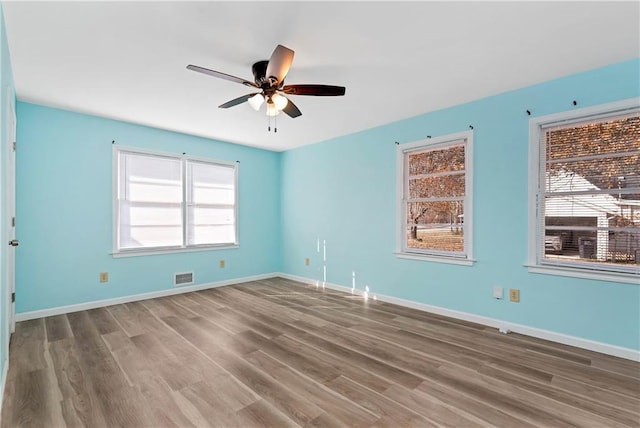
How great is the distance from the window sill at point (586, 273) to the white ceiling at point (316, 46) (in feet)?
5.94

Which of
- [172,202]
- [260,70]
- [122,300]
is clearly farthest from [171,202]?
[260,70]

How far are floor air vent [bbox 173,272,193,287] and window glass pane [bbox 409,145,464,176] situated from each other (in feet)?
12.2

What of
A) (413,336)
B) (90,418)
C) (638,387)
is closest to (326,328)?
(413,336)

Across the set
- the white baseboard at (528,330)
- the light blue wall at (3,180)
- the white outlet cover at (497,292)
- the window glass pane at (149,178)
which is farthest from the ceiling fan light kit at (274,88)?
the white baseboard at (528,330)

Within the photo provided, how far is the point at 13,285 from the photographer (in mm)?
3229

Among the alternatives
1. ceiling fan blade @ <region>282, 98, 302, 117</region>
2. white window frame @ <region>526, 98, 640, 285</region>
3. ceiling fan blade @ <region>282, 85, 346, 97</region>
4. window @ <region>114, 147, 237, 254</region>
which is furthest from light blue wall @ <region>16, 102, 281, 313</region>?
white window frame @ <region>526, 98, 640, 285</region>

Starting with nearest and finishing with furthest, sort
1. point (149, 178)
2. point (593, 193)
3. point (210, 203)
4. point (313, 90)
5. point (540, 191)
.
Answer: point (313, 90) → point (593, 193) → point (540, 191) → point (149, 178) → point (210, 203)

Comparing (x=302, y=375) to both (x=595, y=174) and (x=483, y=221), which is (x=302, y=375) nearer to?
(x=483, y=221)

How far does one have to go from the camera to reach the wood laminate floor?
1.80 meters

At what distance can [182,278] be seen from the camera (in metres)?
4.68

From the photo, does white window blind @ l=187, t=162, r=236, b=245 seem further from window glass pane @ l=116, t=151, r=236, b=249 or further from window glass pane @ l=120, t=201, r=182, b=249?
window glass pane @ l=120, t=201, r=182, b=249

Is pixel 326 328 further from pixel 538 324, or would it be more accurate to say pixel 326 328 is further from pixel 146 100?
pixel 146 100

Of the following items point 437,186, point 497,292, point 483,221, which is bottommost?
point 497,292

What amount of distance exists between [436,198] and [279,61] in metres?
2.61
